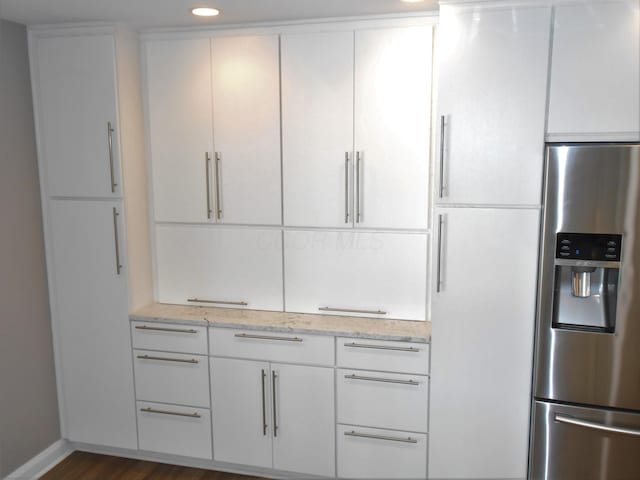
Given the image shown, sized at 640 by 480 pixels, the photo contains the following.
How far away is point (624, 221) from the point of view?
225 cm

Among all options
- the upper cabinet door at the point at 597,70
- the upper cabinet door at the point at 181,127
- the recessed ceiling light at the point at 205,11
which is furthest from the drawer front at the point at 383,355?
the recessed ceiling light at the point at 205,11

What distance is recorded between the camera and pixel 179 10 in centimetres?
257

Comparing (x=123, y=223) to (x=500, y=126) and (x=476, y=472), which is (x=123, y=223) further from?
(x=476, y=472)

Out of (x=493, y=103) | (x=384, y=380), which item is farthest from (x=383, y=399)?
(x=493, y=103)

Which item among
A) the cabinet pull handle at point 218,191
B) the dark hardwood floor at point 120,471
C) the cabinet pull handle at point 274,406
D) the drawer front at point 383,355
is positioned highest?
the cabinet pull handle at point 218,191

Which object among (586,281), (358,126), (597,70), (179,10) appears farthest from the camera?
(358,126)

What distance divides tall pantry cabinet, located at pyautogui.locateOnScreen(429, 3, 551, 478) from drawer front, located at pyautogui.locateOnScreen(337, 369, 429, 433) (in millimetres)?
75

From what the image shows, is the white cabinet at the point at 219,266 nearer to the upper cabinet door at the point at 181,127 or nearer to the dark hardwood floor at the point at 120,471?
the upper cabinet door at the point at 181,127

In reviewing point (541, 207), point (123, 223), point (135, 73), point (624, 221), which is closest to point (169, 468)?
point (123, 223)

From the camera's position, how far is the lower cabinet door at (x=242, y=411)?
2.87 meters

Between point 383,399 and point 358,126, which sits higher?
point 358,126

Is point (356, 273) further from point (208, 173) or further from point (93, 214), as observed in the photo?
point (93, 214)

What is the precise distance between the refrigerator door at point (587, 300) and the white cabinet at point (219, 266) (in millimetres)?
1384

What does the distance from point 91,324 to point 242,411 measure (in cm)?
98
